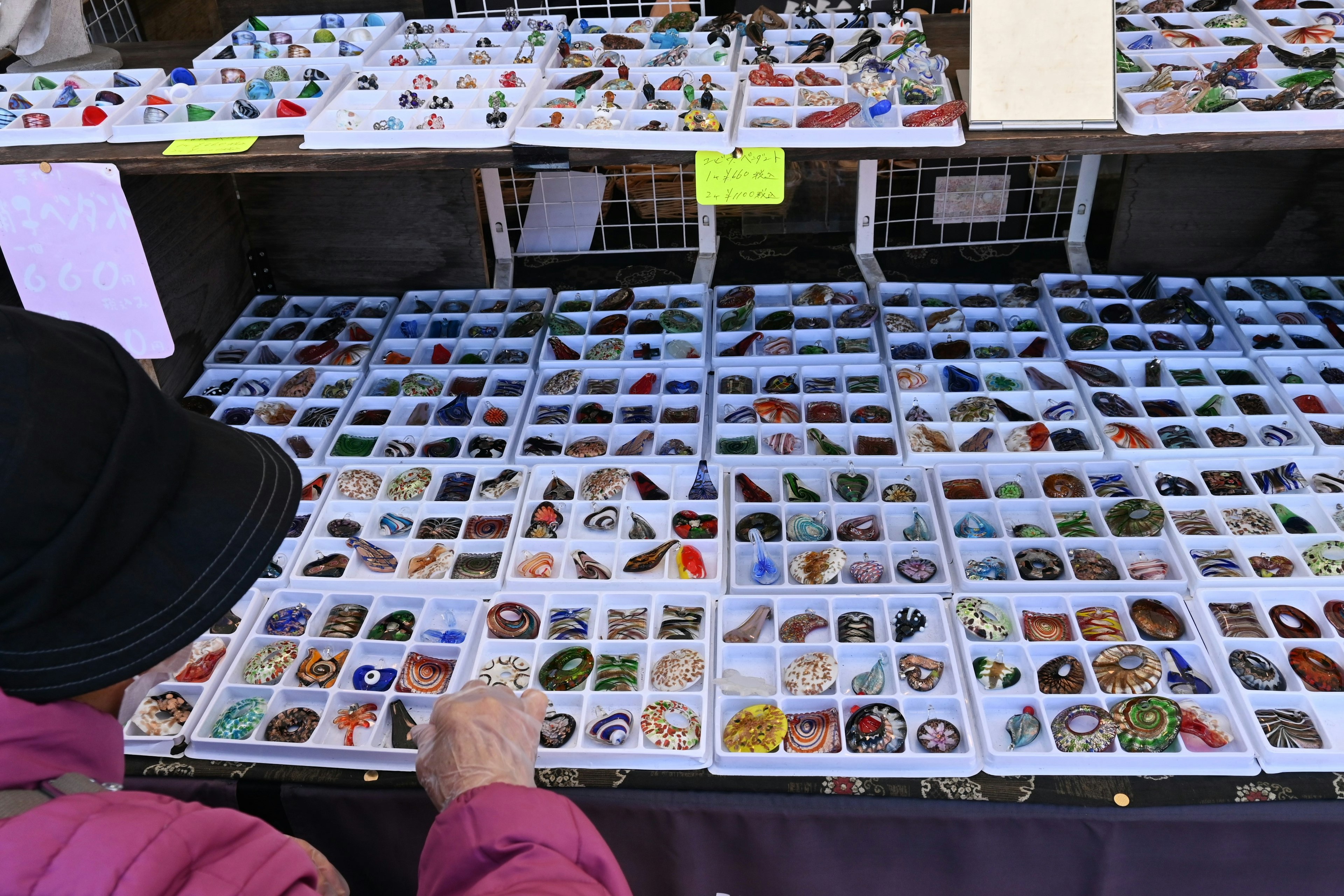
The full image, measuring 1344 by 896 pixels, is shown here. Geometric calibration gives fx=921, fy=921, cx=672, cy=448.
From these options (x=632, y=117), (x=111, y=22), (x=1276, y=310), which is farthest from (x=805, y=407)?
(x=111, y=22)

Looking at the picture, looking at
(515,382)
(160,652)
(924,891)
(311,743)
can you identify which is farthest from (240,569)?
(515,382)

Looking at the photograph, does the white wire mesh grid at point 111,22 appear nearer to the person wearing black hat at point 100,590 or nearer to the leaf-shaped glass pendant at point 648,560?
the leaf-shaped glass pendant at point 648,560

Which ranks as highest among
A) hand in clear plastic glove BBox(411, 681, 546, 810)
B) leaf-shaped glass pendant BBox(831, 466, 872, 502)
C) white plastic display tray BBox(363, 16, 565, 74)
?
white plastic display tray BBox(363, 16, 565, 74)

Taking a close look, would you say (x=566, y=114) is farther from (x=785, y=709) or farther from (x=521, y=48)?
(x=785, y=709)

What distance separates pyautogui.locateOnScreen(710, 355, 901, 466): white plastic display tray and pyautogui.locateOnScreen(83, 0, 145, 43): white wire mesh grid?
2171 millimetres

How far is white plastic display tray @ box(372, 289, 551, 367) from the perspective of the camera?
2.71 meters

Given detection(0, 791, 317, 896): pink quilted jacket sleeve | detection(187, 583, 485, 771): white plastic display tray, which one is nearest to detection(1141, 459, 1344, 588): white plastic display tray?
detection(187, 583, 485, 771): white plastic display tray

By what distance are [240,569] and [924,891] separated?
4.50 feet

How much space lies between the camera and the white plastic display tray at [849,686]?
1.67 metres

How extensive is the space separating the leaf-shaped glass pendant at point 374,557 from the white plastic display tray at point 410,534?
0.04 feet

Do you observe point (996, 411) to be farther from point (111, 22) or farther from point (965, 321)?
point (111, 22)

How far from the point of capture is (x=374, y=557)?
2.09m

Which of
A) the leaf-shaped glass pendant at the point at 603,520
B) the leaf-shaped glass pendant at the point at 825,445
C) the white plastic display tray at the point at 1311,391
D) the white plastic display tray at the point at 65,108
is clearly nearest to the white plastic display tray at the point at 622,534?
the leaf-shaped glass pendant at the point at 603,520

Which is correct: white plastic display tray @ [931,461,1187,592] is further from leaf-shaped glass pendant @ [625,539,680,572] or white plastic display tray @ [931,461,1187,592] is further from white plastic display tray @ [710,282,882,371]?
leaf-shaped glass pendant @ [625,539,680,572]
